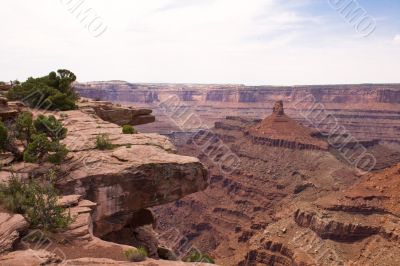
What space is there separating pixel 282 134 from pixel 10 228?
106m

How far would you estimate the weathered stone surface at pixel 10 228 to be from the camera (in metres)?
15.8

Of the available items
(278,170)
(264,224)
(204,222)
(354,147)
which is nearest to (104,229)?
(264,224)

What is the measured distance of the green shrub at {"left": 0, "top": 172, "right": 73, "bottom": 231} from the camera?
18.3m

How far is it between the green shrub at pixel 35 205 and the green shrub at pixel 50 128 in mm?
5943

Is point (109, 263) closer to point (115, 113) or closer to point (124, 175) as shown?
point (124, 175)

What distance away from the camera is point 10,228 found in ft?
55.1

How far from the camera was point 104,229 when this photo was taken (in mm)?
23109

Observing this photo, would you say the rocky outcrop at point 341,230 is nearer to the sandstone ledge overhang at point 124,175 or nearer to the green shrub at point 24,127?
the sandstone ledge overhang at point 124,175

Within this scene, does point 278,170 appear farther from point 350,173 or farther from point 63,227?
point 63,227

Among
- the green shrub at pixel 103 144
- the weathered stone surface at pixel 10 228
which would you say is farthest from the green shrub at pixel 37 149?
the weathered stone surface at pixel 10 228

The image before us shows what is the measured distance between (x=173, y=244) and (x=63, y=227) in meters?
65.9

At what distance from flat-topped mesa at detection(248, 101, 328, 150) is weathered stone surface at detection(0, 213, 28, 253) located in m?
98.4

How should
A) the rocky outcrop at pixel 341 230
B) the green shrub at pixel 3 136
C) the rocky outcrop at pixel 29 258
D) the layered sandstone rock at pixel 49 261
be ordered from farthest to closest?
1. the rocky outcrop at pixel 341 230
2. the green shrub at pixel 3 136
3. the layered sandstone rock at pixel 49 261
4. the rocky outcrop at pixel 29 258

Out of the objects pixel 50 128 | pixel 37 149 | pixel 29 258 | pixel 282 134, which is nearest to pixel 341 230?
pixel 50 128
